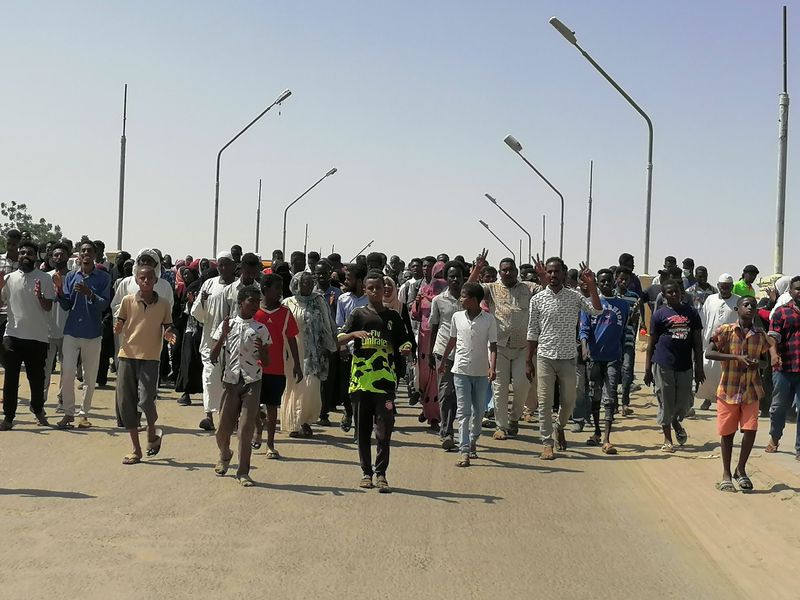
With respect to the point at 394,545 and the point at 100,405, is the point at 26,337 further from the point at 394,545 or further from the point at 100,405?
the point at 394,545

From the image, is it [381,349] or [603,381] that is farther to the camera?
[603,381]

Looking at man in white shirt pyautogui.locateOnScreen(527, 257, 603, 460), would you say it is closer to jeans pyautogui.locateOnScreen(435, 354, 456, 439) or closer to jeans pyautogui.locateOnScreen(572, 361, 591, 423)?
jeans pyautogui.locateOnScreen(435, 354, 456, 439)

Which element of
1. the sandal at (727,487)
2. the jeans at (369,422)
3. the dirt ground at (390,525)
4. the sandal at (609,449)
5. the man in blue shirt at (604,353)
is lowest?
the dirt ground at (390,525)

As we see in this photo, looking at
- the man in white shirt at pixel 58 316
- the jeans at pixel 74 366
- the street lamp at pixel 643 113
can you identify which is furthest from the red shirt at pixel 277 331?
the street lamp at pixel 643 113

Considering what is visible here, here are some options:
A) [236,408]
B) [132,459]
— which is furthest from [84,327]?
[236,408]

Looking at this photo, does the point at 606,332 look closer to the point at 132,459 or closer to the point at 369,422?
the point at 369,422

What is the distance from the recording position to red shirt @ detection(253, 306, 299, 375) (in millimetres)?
10156

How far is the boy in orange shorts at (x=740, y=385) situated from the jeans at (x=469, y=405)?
2.43 m

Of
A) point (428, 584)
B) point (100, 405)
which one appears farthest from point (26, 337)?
point (428, 584)

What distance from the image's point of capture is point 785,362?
1155cm

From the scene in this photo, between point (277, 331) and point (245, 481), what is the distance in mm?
1868

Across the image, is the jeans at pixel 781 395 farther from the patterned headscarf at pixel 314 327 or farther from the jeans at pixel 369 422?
the patterned headscarf at pixel 314 327

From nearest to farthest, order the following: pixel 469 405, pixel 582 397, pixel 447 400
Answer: pixel 469 405
pixel 447 400
pixel 582 397

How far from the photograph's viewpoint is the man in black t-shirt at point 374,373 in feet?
30.1
